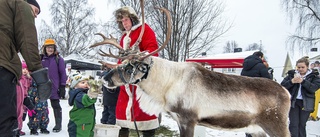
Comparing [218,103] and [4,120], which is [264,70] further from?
[4,120]

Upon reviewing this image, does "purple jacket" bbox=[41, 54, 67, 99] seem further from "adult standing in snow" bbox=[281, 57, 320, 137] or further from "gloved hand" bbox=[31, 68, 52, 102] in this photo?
"adult standing in snow" bbox=[281, 57, 320, 137]

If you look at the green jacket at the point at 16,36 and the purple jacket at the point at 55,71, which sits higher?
the green jacket at the point at 16,36

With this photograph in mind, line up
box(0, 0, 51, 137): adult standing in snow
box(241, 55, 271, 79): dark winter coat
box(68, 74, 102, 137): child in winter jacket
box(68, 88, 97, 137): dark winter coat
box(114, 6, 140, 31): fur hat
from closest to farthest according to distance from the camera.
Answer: box(0, 0, 51, 137): adult standing in snow, box(114, 6, 140, 31): fur hat, box(68, 74, 102, 137): child in winter jacket, box(68, 88, 97, 137): dark winter coat, box(241, 55, 271, 79): dark winter coat

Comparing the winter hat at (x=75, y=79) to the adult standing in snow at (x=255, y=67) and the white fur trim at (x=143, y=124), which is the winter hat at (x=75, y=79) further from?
the adult standing in snow at (x=255, y=67)

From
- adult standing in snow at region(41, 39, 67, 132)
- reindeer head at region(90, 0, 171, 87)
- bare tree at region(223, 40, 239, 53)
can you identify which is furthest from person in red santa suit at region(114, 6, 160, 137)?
bare tree at region(223, 40, 239, 53)

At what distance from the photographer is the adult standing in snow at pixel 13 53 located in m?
2.35

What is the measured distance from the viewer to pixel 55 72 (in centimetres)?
613

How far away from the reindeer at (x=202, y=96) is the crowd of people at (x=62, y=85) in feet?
1.22

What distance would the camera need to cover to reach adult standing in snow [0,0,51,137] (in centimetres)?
235

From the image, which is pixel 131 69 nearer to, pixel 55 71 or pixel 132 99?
pixel 132 99

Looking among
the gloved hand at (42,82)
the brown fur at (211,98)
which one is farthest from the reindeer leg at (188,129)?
the gloved hand at (42,82)

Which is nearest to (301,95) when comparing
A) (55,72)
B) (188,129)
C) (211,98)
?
(211,98)

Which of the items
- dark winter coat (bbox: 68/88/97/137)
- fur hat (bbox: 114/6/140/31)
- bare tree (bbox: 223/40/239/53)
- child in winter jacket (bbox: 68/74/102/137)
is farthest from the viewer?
bare tree (bbox: 223/40/239/53)

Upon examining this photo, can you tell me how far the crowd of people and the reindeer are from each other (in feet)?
1.22
